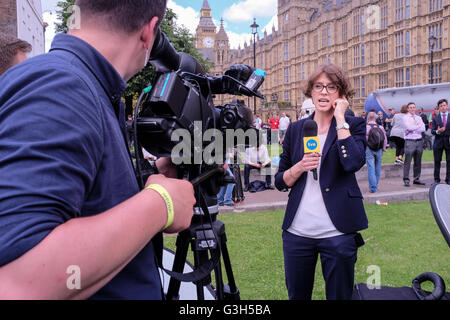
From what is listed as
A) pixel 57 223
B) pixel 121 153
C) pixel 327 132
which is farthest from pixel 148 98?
pixel 327 132

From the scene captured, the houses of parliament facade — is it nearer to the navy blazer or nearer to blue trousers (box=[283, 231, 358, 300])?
the navy blazer

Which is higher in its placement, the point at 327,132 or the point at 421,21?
the point at 421,21

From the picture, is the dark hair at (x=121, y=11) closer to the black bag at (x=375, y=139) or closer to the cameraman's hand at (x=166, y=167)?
the cameraman's hand at (x=166, y=167)

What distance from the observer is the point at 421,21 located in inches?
1297

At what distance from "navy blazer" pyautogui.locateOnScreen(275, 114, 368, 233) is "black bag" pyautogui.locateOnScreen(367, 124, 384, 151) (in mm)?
6602

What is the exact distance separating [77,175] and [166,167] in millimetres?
694

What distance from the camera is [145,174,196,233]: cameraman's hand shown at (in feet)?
3.09

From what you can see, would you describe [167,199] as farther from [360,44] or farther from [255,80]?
[360,44]

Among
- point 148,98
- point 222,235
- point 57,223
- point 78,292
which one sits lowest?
point 222,235

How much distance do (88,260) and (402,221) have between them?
623cm

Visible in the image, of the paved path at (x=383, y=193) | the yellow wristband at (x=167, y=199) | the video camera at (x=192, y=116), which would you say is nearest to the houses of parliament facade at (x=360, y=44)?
the paved path at (x=383, y=193)

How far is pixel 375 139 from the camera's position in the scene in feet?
28.7

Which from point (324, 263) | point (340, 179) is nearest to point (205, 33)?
point (340, 179)
